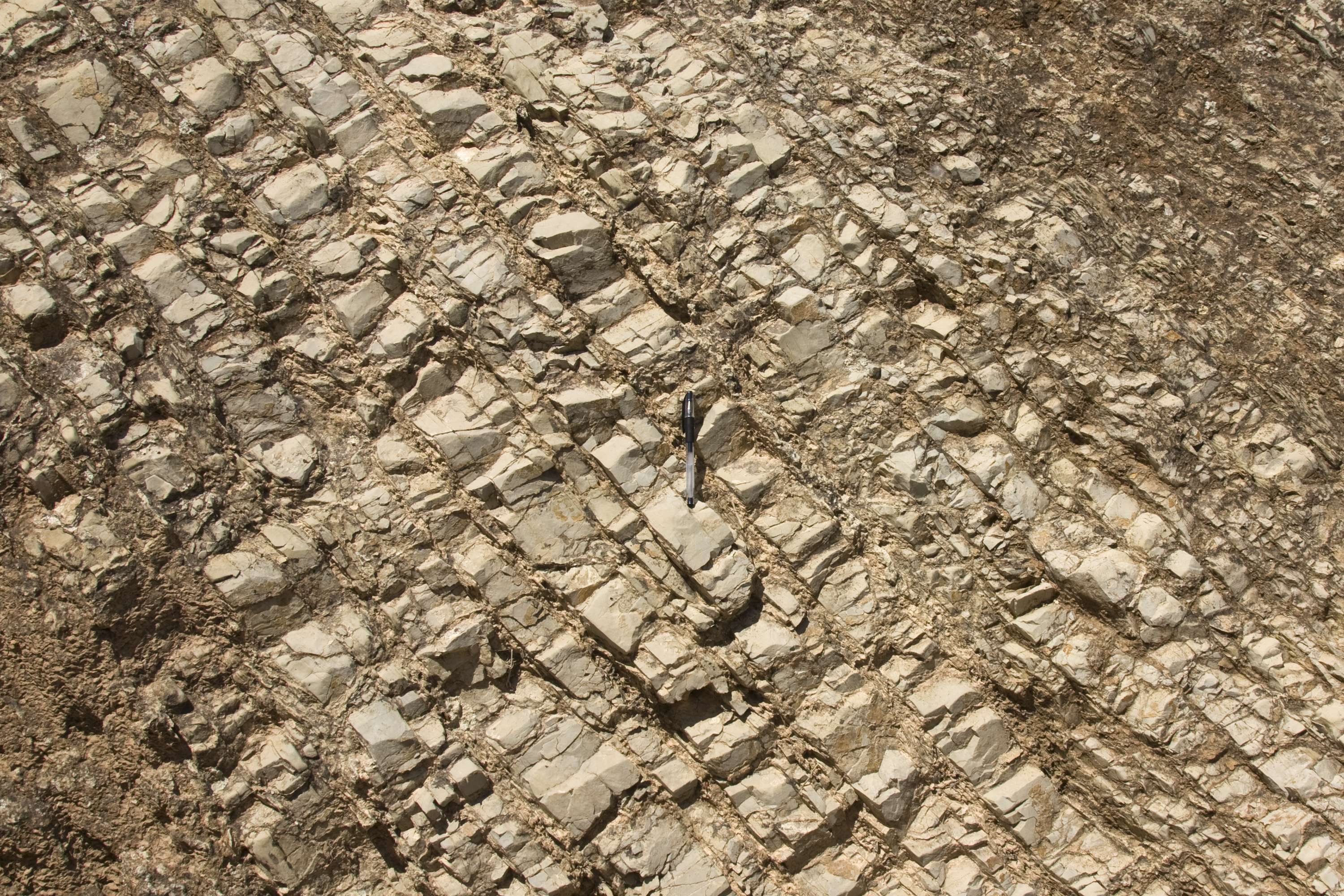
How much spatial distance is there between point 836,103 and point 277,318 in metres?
3.35

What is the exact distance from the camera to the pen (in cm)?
506

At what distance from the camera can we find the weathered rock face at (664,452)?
15.4ft

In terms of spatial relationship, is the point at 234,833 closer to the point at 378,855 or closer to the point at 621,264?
the point at 378,855

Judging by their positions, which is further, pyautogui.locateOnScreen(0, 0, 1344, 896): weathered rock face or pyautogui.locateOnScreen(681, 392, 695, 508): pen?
pyautogui.locateOnScreen(681, 392, 695, 508): pen

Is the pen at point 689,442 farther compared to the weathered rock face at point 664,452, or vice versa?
the pen at point 689,442

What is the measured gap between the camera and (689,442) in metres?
5.12

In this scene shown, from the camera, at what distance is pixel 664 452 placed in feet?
16.9

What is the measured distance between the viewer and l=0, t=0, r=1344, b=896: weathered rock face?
4.70 meters

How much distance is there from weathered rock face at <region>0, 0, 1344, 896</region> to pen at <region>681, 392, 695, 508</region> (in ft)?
0.29

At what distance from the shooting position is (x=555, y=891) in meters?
4.58

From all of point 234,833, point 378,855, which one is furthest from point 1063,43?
point 234,833

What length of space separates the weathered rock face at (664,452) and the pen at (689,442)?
3.5 inches

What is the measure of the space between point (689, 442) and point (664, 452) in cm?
14

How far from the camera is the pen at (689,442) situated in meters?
5.06
